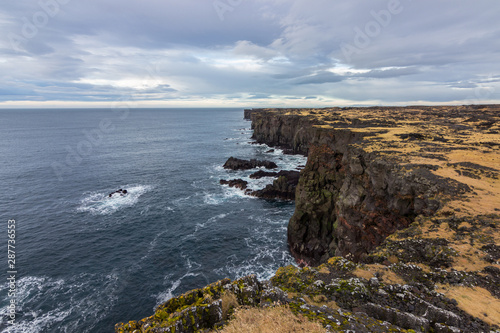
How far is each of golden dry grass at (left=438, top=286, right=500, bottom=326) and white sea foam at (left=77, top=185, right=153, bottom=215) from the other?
4935 cm

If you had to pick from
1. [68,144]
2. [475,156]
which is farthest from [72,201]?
[68,144]

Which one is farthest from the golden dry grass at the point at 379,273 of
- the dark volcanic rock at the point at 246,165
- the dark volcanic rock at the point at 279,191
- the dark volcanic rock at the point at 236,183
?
the dark volcanic rock at the point at 246,165

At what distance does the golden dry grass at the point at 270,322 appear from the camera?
721cm

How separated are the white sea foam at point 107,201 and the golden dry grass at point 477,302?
4935 centimetres

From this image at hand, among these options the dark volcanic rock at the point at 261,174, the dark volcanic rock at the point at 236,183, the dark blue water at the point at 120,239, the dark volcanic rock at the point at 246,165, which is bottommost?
the dark blue water at the point at 120,239

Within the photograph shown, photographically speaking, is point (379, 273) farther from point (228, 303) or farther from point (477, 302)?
point (228, 303)

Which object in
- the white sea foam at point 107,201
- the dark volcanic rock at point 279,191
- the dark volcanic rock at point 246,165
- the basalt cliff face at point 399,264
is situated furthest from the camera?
the dark volcanic rock at point 246,165

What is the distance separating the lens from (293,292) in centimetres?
1059

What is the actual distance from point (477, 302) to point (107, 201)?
59.8m

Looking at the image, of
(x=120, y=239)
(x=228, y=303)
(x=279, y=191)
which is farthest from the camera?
(x=279, y=191)

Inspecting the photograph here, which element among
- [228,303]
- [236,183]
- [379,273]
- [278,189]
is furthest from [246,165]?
[228,303]

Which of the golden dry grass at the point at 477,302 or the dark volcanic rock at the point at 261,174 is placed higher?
the golden dry grass at the point at 477,302

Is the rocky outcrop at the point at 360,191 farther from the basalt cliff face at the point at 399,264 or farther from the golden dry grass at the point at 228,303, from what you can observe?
the golden dry grass at the point at 228,303

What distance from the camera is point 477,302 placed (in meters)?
9.33
